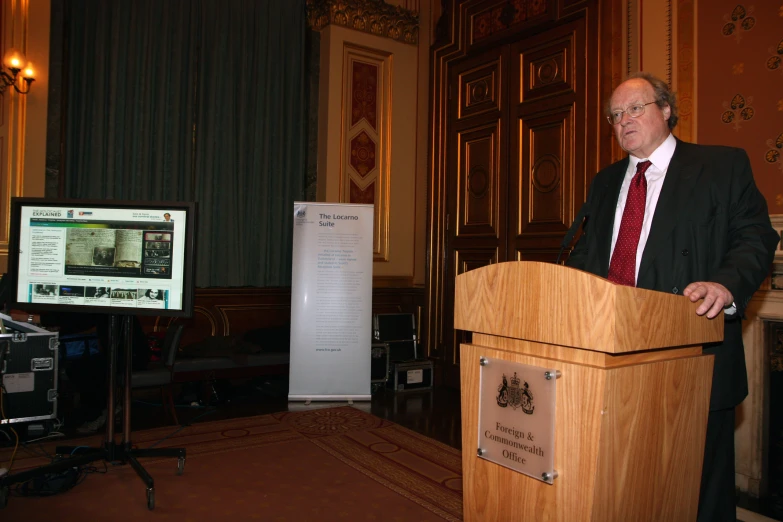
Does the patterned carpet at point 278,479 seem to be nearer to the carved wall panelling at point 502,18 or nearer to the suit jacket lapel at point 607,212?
the suit jacket lapel at point 607,212

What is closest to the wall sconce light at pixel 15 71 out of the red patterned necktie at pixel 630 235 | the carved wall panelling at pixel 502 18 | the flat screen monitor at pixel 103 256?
the flat screen monitor at pixel 103 256

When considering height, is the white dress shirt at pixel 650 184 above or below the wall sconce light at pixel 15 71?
below

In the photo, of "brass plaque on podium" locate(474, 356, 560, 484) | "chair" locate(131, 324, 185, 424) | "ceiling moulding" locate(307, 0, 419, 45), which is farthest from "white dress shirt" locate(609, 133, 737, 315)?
"ceiling moulding" locate(307, 0, 419, 45)

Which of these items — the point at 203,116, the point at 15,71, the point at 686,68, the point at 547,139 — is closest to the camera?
the point at 686,68

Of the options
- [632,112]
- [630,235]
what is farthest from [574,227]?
[632,112]

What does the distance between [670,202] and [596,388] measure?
2.49 feet

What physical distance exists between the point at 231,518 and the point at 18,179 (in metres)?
3.10

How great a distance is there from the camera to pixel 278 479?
9.58ft

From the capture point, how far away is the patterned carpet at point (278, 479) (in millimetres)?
2514

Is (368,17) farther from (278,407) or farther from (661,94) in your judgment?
(661,94)

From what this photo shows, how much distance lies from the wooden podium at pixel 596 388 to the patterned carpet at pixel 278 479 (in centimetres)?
144

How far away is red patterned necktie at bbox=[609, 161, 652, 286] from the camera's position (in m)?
1.65

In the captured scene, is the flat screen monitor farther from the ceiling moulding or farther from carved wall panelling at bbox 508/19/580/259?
the ceiling moulding

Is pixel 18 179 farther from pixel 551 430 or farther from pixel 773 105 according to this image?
pixel 773 105
